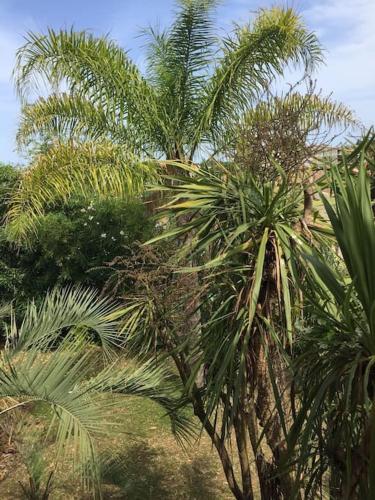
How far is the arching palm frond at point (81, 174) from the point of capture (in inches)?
230

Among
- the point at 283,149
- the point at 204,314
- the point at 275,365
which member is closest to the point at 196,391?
the point at 204,314

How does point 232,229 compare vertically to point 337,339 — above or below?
above

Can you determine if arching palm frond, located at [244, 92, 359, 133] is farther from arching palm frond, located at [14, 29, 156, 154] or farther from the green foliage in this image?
the green foliage

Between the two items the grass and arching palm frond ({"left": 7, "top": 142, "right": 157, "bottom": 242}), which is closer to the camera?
the grass

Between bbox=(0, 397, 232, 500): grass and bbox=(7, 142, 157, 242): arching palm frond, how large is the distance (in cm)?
228

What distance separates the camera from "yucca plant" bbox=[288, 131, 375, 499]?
1849 millimetres

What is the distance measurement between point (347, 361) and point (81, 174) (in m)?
4.54

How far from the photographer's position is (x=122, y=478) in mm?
5625

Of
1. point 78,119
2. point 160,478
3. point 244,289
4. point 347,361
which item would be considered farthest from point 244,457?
point 78,119

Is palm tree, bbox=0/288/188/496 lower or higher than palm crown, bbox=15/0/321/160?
lower

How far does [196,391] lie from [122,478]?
2.57 metres

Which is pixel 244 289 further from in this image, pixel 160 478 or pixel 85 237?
pixel 85 237

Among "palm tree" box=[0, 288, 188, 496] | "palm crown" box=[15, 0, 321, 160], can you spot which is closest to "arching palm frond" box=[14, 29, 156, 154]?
"palm crown" box=[15, 0, 321, 160]

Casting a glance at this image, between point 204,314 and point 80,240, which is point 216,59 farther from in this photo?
point 80,240
